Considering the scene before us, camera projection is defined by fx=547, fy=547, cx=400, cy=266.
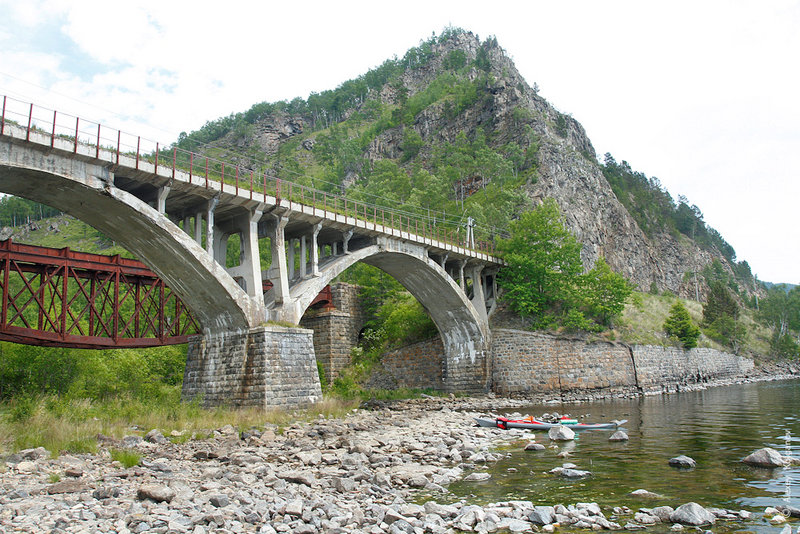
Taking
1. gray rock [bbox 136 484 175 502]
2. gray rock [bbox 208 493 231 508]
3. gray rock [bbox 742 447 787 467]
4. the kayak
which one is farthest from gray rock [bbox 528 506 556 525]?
the kayak

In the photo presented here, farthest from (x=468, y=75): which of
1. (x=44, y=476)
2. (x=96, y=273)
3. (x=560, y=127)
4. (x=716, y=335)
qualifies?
(x=44, y=476)

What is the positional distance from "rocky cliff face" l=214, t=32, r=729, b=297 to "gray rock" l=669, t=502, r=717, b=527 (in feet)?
166

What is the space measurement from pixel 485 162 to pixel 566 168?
9.61m

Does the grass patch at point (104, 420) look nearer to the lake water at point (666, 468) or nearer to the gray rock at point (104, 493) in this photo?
the gray rock at point (104, 493)

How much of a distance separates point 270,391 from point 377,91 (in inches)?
5246

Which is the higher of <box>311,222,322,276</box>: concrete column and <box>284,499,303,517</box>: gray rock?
<box>311,222,322,276</box>: concrete column

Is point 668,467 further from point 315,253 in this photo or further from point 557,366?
point 557,366

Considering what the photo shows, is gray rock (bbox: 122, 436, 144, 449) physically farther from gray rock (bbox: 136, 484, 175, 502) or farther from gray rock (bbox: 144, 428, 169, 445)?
gray rock (bbox: 136, 484, 175, 502)

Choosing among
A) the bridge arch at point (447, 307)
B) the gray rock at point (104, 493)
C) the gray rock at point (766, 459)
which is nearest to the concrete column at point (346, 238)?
the bridge arch at point (447, 307)

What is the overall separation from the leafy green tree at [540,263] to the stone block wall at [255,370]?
21387 millimetres

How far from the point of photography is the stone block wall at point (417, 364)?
4191 centimetres

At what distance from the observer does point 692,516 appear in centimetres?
825

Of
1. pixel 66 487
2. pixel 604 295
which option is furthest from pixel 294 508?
pixel 604 295

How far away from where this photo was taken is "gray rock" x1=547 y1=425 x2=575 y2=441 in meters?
18.0
